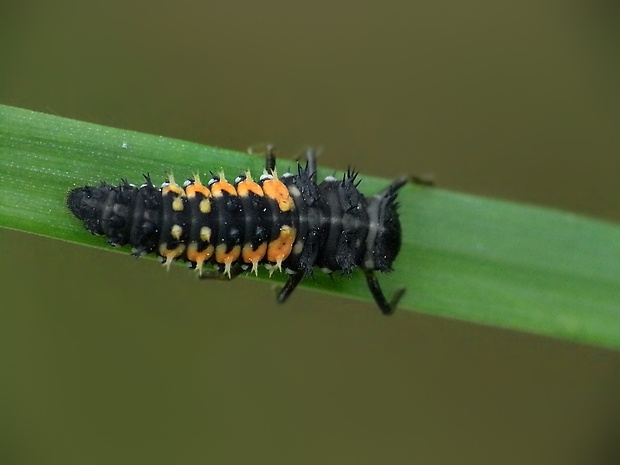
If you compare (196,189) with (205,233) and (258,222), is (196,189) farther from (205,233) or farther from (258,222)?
(258,222)

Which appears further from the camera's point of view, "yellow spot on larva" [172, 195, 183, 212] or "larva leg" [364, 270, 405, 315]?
"larva leg" [364, 270, 405, 315]

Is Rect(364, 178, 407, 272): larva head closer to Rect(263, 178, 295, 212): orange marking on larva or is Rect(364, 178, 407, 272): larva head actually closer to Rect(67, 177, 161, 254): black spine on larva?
Rect(263, 178, 295, 212): orange marking on larva

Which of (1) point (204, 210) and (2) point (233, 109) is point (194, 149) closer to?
(1) point (204, 210)

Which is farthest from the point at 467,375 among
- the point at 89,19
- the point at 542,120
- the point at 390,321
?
the point at 89,19

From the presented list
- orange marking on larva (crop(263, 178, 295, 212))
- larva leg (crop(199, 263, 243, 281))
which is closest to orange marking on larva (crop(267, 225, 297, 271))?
orange marking on larva (crop(263, 178, 295, 212))

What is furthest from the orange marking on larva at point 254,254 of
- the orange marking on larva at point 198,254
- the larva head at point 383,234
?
the larva head at point 383,234

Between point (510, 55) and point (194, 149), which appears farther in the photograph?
point (510, 55)

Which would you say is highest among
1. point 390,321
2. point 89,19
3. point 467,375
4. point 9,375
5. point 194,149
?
point 89,19
